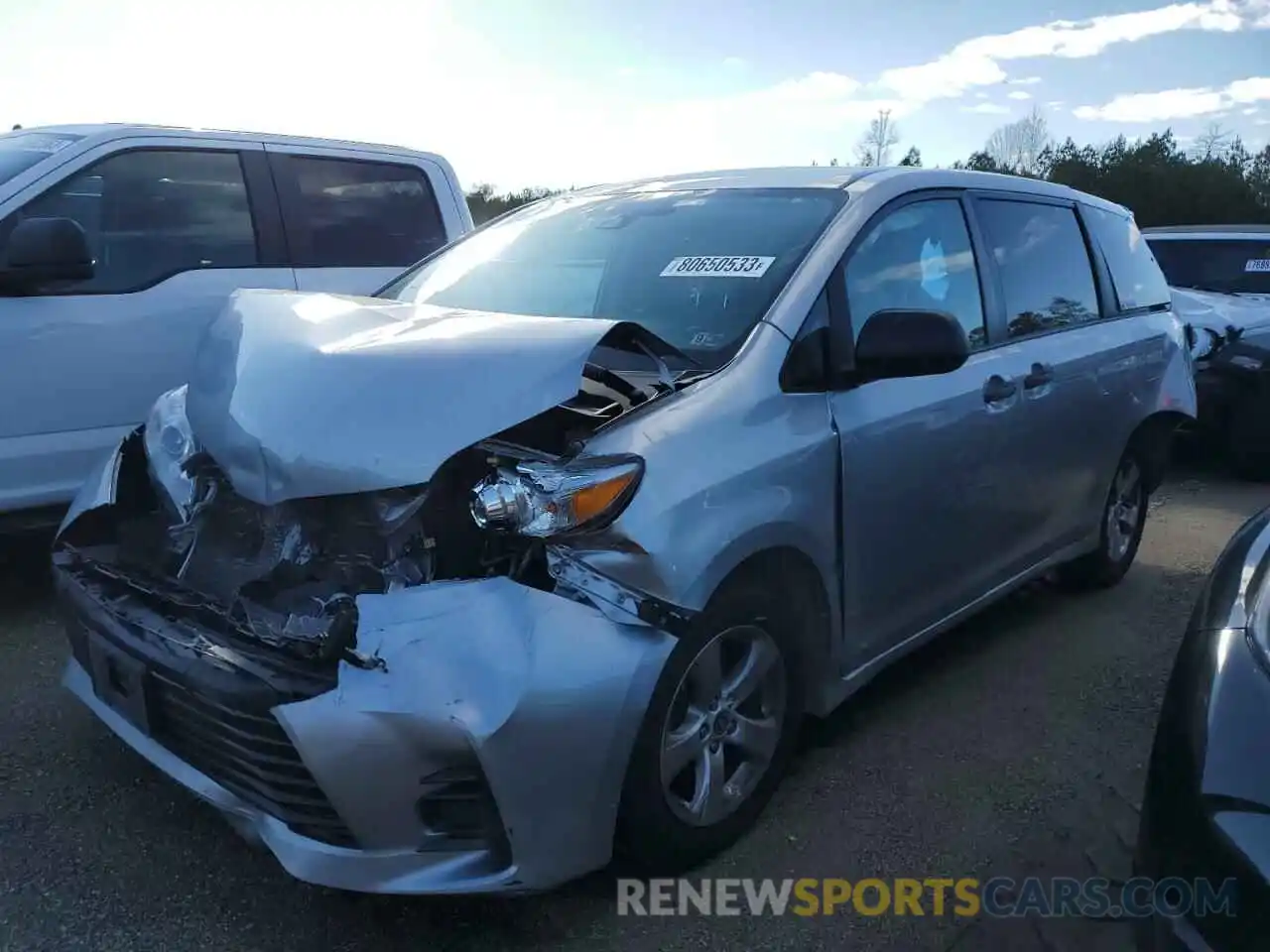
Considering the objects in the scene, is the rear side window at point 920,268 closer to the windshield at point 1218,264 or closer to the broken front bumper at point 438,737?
the broken front bumper at point 438,737

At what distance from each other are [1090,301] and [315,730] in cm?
371

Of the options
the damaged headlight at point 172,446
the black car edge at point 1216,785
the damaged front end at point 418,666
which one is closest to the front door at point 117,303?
the damaged headlight at point 172,446

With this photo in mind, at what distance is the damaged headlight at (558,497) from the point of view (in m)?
2.38

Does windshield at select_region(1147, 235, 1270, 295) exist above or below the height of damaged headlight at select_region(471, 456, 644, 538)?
below

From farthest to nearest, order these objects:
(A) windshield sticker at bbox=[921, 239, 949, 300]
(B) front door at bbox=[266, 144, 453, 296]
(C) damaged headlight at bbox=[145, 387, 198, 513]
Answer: (B) front door at bbox=[266, 144, 453, 296] < (A) windshield sticker at bbox=[921, 239, 949, 300] < (C) damaged headlight at bbox=[145, 387, 198, 513]

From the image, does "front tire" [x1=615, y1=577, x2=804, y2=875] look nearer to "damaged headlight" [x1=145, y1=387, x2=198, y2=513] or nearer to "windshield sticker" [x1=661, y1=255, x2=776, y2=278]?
"windshield sticker" [x1=661, y1=255, x2=776, y2=278]

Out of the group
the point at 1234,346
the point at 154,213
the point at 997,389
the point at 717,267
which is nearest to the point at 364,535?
the point at 717,267

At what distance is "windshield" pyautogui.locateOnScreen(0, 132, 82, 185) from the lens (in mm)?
4523

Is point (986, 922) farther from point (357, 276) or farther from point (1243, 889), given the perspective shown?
point (357, 276)

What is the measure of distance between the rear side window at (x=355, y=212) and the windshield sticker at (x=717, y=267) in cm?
266

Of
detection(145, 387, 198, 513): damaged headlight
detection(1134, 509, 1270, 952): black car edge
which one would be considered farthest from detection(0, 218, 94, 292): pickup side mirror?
detection(1134, 509, 1270, 952): black car edge

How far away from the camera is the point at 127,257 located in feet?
15.5

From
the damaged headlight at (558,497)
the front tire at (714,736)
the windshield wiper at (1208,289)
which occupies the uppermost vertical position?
the damaged headlight at (558,497)

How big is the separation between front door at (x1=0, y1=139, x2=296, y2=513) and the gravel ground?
724 mm
